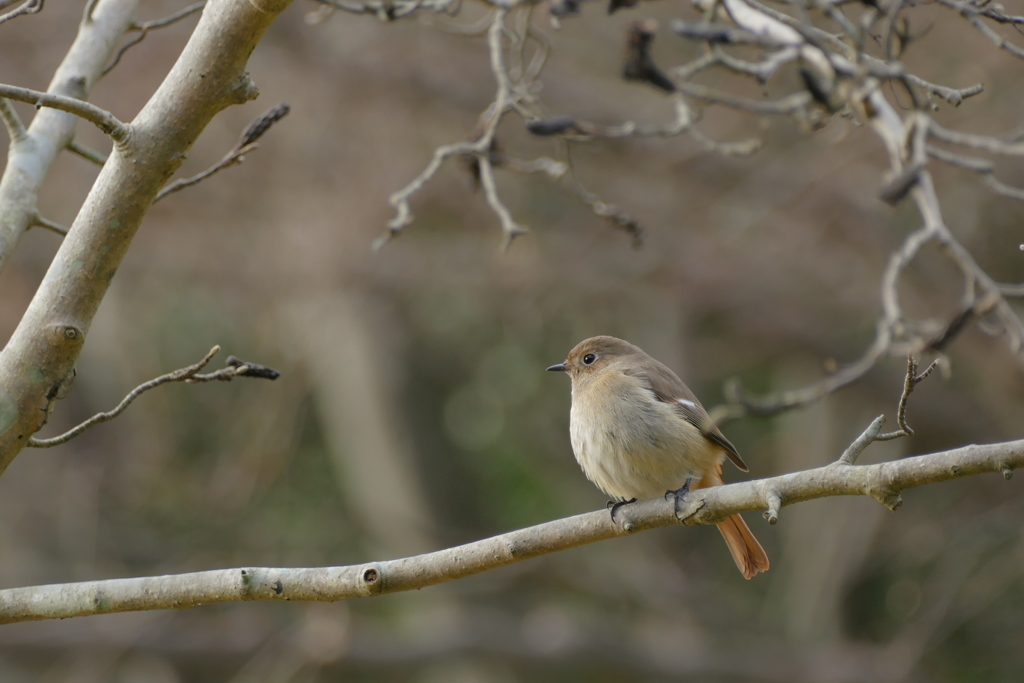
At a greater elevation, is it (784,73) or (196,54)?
(196,54)

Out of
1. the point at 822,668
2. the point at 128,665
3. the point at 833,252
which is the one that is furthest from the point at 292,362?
the point at 822,668

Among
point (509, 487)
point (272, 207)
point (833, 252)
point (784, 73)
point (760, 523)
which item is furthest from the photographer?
point (509, 487)

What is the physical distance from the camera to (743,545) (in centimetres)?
457

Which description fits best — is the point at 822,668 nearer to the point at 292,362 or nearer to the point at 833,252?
the point at 833,252

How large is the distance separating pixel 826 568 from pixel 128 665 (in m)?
6.93

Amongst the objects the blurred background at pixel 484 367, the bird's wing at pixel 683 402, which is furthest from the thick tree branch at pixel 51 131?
the blurred background at pixel 484 367

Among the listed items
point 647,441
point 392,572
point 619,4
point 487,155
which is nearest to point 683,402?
point 647,441

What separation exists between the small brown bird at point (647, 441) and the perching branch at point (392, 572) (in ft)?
3.81

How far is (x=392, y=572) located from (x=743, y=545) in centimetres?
217

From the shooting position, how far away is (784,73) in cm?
802

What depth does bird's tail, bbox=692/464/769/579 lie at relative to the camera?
14.9 feet

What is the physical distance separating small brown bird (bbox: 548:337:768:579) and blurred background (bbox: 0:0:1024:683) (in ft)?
12.3

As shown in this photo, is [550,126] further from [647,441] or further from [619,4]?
[647,441]

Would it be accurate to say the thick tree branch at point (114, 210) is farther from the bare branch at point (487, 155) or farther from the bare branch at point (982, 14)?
the bare branch at point (982, 14)
